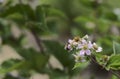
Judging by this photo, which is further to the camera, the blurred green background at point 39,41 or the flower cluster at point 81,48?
the blurred green background at point 39,41

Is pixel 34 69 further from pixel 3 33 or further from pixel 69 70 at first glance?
pixel 3 33

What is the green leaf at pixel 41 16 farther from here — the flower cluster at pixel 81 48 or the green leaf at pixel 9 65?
the flower cluster at pixel 81 48

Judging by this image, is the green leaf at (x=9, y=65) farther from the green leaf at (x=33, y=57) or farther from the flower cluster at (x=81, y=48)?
the flower cluster at (x=81, y=48)

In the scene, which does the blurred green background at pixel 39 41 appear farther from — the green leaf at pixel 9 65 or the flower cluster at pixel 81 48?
the flower cluster at pixel 81 48

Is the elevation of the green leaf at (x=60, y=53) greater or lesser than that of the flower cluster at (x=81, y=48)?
greater

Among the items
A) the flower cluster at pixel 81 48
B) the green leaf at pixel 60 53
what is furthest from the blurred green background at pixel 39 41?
the flower cluster at pixel 81 48

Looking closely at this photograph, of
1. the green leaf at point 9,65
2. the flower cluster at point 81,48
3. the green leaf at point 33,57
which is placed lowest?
the flower cluster at point 81,48

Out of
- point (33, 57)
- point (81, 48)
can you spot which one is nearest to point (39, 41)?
point (33, 57)

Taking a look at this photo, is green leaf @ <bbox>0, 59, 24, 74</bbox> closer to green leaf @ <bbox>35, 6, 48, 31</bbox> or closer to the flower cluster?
green leaf @ <bbox>35, 6, 48, 31</bbox>

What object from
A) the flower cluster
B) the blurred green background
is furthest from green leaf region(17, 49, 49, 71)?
the flower cluster

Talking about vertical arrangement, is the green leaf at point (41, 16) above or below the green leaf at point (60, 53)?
above

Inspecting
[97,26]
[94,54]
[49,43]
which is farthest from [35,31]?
[94,54]

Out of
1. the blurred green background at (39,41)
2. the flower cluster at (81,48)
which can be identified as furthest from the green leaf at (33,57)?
the flower cluster at (81,48)

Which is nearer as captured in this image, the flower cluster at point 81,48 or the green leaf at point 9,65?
the flower cluster at point 81,48
